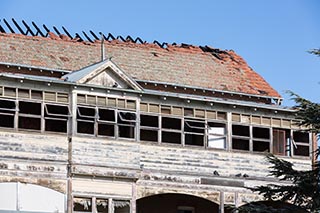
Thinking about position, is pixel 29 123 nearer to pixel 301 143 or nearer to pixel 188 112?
pixel 188 112

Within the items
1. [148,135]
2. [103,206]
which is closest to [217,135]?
[148,135]

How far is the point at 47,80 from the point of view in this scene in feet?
136

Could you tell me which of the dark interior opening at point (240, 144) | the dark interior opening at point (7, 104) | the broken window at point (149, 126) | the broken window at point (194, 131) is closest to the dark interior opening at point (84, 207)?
the broken window at point (149, 126)

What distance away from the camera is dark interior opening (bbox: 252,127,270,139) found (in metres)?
46.9

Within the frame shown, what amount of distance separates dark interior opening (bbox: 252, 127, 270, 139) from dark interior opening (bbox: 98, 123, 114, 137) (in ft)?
22.6

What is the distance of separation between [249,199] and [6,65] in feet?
39.3

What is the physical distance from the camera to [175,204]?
152 ft

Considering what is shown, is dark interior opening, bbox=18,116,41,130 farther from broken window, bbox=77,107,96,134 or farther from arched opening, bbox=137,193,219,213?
arched opening, bbox=137,193,219,213

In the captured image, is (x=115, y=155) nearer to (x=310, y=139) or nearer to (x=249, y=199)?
(x=249, y=199)

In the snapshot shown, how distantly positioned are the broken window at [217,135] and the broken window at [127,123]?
151 inches

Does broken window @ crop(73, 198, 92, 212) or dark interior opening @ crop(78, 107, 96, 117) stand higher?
dark interior opening @ crop(78, 107, 96, 117)

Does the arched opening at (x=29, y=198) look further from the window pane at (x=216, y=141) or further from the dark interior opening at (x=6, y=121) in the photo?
the window pane at (x=216, y=141)

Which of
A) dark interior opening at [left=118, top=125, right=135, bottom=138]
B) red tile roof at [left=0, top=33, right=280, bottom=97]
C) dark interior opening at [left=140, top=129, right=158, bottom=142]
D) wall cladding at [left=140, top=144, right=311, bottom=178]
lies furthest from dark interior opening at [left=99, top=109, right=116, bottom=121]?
red tile roof at [left=0, top=33, right=280, bottom=97]

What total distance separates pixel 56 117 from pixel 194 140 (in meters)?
7.19
